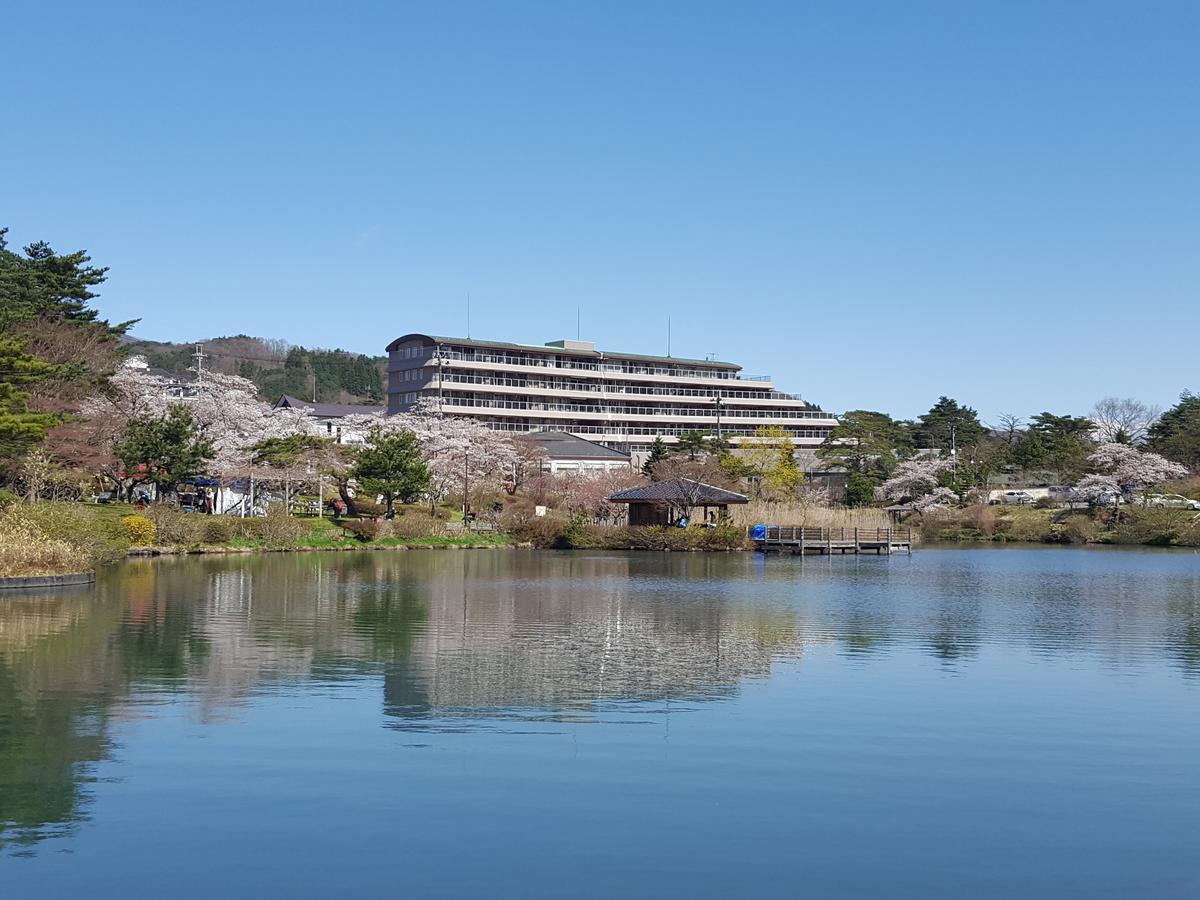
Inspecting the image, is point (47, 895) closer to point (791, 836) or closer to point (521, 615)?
point (791, 836)

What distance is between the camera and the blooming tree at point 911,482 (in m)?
80.8

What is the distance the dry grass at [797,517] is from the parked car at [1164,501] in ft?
60.5

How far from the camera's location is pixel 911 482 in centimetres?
8119

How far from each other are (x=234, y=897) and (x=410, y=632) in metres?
14.6

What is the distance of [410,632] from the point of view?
22766 millimetres

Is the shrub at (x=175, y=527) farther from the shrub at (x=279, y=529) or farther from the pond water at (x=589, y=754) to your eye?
the pond water at (x=589, y=754)

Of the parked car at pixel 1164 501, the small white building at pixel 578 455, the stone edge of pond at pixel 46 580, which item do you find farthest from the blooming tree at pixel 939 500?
the stone edge of pond at pixel 46 580

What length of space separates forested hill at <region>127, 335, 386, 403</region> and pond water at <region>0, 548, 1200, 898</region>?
11361 centimetres

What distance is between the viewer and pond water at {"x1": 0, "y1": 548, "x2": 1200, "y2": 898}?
894 centimetres

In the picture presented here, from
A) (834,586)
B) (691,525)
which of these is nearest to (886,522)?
(691,525)

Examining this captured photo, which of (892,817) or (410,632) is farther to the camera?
(410,632)

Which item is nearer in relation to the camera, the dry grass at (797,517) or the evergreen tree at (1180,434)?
the dry grass at (797,517)

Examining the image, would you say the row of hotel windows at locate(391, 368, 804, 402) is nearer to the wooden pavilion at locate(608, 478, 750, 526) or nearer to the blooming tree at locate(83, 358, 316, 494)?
the blooming tree at locate(83, 358, 316, 494)

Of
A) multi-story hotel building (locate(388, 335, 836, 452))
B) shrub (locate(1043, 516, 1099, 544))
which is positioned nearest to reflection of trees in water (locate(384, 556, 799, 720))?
shrub (locate(1043, 516, 1099, 544))
